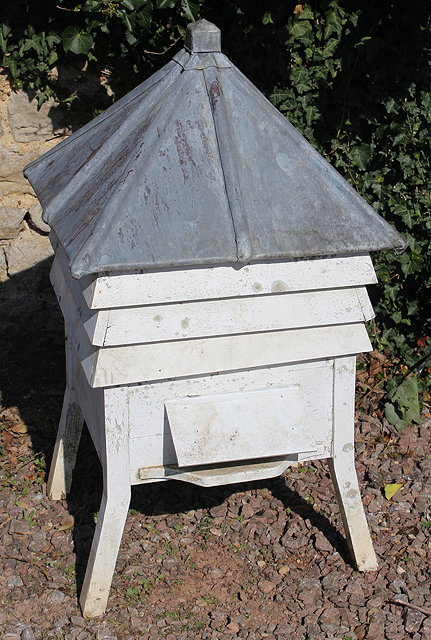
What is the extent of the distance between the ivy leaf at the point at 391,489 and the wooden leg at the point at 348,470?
1.53 feet

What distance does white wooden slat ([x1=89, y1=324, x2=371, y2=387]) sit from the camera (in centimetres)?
257

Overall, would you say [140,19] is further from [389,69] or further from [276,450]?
[276,450]

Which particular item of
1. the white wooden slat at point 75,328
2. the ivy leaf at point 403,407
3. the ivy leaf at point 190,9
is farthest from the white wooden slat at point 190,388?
the ivy leaf at point 190,9

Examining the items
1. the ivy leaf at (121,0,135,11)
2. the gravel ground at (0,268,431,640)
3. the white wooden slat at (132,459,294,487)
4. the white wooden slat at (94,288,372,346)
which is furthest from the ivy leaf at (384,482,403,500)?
the ivy leaf at (121,0,135,11)

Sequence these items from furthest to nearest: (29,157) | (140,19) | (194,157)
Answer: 1. (29,157)
2. (140,19)
3. (194,157)

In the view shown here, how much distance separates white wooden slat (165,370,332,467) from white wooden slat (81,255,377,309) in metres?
0.35

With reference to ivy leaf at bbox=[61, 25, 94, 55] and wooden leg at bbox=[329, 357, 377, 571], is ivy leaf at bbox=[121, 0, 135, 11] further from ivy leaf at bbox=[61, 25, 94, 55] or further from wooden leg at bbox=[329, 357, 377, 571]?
wooden leg at bbox=[329, 357, 377, 571]

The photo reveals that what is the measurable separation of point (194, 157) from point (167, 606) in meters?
1.50

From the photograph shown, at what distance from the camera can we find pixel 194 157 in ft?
8.29

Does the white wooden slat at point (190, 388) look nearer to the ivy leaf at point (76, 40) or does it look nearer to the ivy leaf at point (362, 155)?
the ivy leaf at point (362, 155)

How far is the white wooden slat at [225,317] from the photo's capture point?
8.22 feet

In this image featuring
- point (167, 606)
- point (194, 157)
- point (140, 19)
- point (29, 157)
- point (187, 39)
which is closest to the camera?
point (194, 157)

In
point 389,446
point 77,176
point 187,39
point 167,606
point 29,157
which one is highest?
point 187,39

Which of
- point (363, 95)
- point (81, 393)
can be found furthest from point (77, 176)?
point (363, 95)
